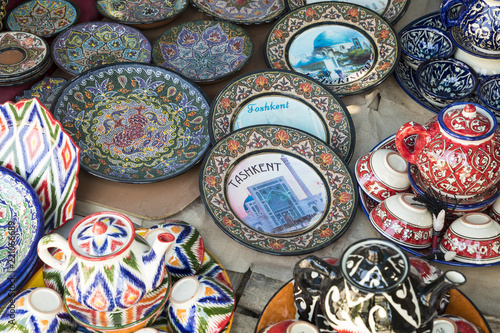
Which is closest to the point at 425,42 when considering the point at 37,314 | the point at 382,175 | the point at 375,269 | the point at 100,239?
the point at 382,175

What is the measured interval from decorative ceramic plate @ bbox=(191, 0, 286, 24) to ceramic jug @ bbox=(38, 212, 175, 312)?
1221 millimetres

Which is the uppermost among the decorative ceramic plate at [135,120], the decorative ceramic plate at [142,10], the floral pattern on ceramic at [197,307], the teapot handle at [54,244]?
the teapot handle at [54,244]

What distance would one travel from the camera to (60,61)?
5.77 feet

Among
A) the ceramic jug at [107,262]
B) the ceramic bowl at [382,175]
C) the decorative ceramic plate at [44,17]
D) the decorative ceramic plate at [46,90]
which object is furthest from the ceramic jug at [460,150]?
the decorative ceramic plate at [44,17]

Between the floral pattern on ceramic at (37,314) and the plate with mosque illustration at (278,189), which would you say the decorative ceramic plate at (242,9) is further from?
the floral pattern on ceramic at (37,314)

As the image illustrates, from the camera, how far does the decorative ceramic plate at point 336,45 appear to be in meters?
1.75

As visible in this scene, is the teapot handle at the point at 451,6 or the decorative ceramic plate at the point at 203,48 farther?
the decorative ceramic plate at the point at 203,48

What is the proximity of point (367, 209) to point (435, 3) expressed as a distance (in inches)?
49.3

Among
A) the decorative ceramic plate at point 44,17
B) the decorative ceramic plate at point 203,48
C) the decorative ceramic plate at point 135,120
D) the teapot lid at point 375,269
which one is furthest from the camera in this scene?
the decorative ceramic plate at point 44,17

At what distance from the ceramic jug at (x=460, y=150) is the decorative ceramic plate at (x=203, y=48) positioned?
780mm

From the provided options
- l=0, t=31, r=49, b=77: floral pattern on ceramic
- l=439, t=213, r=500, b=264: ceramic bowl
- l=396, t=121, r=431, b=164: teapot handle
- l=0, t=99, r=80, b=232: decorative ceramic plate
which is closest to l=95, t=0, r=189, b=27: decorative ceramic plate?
l=0, t=31, r=49, b=77: floral pattern on ceramic

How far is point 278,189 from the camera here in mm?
1433

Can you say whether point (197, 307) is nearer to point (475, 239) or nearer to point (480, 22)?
point (475, 239)

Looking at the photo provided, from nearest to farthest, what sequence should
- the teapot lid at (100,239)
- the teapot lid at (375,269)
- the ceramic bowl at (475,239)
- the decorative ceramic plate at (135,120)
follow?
the teapot lid at (375,269) < the teapot lid at (100,239) < the ceramic bowl at (475,239) < the decorative ceramic plate at (135,120)
